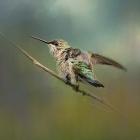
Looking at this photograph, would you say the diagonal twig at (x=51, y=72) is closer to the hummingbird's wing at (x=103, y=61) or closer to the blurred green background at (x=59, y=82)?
the blurred green background at (x=59, y=82)

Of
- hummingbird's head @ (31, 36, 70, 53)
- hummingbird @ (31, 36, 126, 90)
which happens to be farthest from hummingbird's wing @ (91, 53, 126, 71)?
hummingbird's head @ (31, 36, 70, 53)

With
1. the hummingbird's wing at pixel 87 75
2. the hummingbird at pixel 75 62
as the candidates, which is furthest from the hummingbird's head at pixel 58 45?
the hummingbird's wing at pixel 87 75

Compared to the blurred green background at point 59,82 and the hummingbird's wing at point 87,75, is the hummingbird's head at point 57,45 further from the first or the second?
the hummingbird's wing at point 87,75

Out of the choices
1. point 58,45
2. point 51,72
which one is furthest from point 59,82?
point 58,45

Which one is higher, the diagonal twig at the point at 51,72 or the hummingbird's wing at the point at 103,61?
the hummingbird's wing at the point at 103,61

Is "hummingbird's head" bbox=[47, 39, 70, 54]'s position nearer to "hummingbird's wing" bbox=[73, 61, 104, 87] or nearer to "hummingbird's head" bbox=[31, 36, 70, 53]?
"hummingbird's head" bbox=[31, 36, 70, 53]
